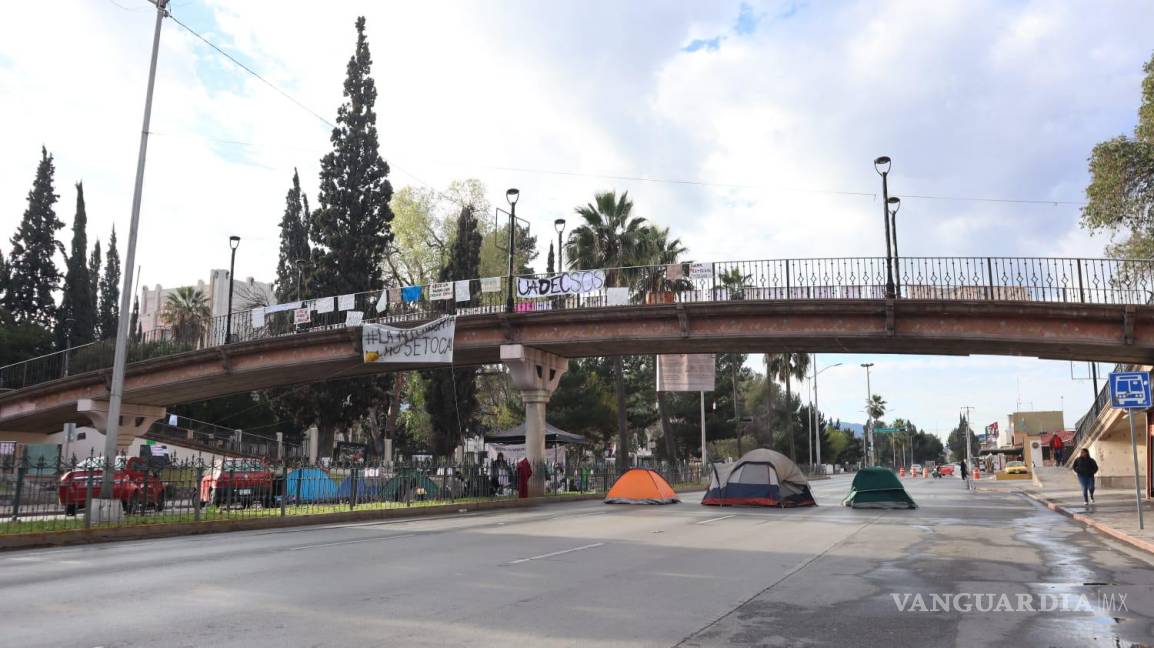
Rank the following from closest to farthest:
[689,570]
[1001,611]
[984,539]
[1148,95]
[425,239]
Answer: [1001,611]
[689,570]
[984,539]
[1148,95]
[425,239]

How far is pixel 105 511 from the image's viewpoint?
1708 centimetres

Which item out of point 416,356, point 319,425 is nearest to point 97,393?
point 319,425

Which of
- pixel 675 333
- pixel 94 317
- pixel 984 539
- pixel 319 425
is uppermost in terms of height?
pixel 94 317

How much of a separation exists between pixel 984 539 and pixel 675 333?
14835 millimetres

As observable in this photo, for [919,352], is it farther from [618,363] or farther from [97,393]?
[97,393]

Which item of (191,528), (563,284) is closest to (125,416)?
(563,284)

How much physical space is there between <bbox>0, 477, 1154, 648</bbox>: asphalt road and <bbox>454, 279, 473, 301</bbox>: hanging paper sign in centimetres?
1515

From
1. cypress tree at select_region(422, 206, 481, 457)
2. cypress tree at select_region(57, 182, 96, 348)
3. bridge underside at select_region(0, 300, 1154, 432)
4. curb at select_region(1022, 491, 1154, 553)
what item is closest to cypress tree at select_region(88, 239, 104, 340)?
cypress tree at select_region(57, 182, 96, 348)

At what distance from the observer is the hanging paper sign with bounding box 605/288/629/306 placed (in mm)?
30125

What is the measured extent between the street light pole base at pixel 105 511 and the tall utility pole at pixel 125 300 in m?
0.33

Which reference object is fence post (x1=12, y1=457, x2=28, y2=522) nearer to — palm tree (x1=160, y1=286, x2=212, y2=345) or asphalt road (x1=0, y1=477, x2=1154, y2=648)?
asphalt road (x1=0, y1=477, x2=1154, y2=648)

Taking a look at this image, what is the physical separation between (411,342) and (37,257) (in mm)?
48846

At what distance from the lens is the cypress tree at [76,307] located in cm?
6022

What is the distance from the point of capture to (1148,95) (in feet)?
81.4
